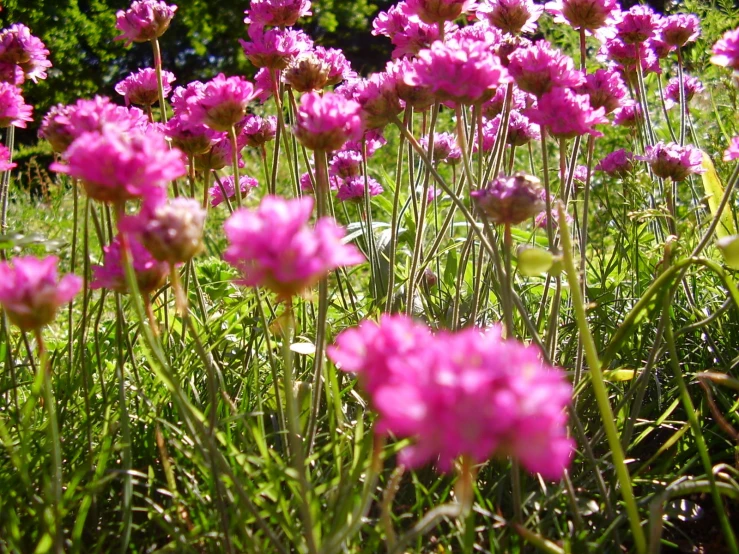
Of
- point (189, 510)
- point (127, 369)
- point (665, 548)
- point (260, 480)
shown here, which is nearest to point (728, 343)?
point (665, 548)

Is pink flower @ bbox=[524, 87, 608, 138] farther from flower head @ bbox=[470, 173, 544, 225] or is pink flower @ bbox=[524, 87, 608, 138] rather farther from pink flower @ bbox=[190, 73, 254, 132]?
pink flower @ bbox=[190, 73, 254, 132]

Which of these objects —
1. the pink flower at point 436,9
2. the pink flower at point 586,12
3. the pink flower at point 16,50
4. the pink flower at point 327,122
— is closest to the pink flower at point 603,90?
the pink flower at point 586,12

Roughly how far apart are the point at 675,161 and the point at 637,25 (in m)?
0.40

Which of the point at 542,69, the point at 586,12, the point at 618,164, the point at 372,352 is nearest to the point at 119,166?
the point at 372,352

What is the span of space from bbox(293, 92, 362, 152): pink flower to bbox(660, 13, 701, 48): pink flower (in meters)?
1.22

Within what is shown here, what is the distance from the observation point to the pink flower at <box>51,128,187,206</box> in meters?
0.67

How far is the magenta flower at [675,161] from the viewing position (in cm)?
134

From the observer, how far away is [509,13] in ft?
4.40

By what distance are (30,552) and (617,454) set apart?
707 mm

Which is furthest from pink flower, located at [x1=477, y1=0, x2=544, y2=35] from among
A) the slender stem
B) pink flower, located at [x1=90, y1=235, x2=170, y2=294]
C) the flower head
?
pink flower, located at [x1=90, y1=235, x2=170, y2=294]

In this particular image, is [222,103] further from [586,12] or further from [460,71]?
[586,12]

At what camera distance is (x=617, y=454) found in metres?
0.74

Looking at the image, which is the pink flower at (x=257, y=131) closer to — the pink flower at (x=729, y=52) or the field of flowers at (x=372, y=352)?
the field of flowers at (x=372, y=352)

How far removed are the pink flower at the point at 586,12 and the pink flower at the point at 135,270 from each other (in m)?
0.92
